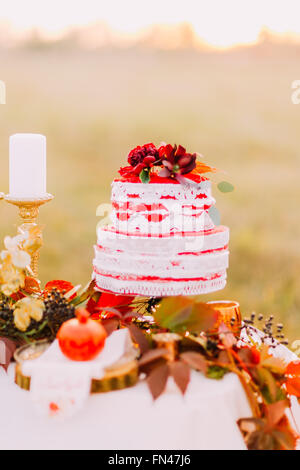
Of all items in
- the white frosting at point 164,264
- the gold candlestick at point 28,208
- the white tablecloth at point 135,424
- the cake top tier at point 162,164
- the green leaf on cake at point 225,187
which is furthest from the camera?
the gold candlestick at point 28,208

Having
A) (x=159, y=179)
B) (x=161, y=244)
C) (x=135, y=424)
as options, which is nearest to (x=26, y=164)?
(x=159, y=179)

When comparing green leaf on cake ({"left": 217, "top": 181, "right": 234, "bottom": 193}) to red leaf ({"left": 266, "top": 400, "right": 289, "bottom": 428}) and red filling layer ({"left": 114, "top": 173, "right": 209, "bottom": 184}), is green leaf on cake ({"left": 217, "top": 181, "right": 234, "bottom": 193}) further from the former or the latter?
red leaf ({"left": 266, "top": 400, "right": 289, "bottom": 428})

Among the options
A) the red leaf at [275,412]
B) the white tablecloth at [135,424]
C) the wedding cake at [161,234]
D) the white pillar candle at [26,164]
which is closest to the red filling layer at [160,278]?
the wedding cake at [161,234]

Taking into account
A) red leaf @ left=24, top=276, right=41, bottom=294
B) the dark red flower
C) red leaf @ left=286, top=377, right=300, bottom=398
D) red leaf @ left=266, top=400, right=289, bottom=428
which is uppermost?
red leaf @ left=24, top=276, right=41, bottom=294

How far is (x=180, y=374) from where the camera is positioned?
146 cm

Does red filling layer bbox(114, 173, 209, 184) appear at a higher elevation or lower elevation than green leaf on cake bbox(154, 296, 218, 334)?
higher

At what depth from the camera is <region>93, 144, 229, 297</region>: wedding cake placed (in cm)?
173

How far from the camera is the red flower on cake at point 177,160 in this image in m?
1.83

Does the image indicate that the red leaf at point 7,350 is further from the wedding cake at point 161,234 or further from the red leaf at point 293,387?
the red leaf at point 293,387

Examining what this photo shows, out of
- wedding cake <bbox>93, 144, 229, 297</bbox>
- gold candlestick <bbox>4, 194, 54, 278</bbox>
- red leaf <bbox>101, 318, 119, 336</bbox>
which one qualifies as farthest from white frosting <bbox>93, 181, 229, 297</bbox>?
gold candlestick <bbox>4, 194, 54, 278</bbox>

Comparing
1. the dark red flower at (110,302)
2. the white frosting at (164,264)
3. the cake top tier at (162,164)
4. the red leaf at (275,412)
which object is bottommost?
the red leaf at (275,412)

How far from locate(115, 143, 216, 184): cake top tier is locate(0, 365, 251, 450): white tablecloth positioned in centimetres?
74
